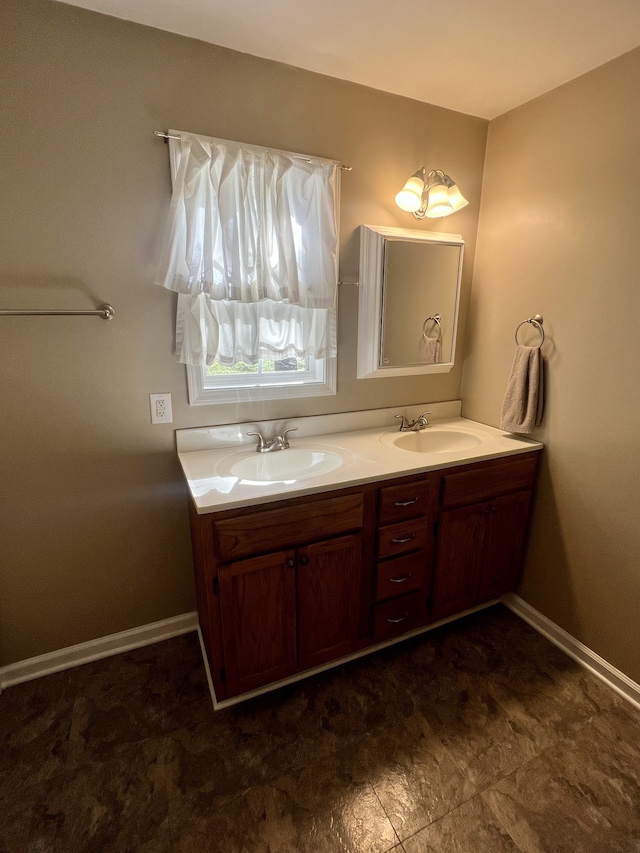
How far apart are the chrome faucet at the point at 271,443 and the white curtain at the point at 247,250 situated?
0.34 m

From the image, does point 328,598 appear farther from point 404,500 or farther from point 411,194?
point 411,194

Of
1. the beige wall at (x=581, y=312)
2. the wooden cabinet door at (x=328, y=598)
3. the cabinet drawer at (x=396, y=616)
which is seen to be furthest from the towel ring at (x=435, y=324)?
the cabinet drawer at (x=396, y=616)

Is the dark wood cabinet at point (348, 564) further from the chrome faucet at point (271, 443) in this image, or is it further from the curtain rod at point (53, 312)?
the curtain rod at point (53, 312)

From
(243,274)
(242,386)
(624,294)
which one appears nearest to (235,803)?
(242,386)

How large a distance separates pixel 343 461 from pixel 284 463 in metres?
0.29

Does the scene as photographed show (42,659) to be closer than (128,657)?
Yes

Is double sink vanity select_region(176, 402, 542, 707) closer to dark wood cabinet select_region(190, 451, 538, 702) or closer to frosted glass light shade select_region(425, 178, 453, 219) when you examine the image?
dark wood cabinet select_region(190, 451, 538, 702)

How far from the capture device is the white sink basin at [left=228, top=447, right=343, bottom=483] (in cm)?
168

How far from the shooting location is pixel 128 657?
1765mm

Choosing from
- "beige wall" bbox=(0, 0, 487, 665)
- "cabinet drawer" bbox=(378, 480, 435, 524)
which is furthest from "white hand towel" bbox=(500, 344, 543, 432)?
"beige wall" bbox=(0, 0, 487, 665)

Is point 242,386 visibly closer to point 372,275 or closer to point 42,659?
point 372,275

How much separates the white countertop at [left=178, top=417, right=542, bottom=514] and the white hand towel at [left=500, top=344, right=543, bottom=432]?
3.9 inches

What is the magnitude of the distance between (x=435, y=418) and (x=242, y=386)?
43.2 inches

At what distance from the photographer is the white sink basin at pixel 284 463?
1.68 meters
